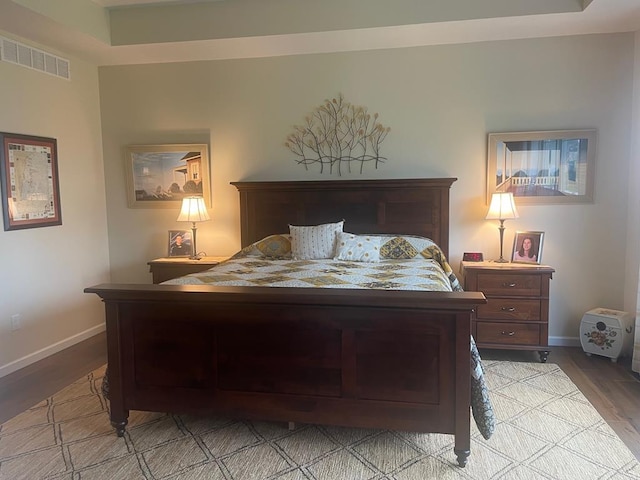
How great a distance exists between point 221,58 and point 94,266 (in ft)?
7.69

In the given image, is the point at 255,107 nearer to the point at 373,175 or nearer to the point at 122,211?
the point at 373,175

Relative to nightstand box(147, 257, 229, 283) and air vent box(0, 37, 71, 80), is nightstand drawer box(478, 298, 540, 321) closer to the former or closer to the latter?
nightstand box(147, 257, 229, 283)

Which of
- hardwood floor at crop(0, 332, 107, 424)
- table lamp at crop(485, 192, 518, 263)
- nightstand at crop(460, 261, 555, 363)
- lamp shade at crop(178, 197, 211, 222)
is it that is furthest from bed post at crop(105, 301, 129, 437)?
table lamp at crop(485, 192, 518, 263)

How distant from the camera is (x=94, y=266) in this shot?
438 cm

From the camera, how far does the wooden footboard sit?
2.09 meters

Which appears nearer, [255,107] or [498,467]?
[498,467]

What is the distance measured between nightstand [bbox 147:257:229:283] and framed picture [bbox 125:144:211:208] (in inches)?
25.1

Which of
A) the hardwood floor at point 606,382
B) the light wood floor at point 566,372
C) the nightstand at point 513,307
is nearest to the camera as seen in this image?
the hardwood floor at point 606,382

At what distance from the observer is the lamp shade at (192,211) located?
406 centimetres

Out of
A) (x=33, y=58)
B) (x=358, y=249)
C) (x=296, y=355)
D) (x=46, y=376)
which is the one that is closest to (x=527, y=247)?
(x=358, y=249)

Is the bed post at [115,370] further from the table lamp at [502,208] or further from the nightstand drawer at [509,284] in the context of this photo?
the table lamp at [502,208]

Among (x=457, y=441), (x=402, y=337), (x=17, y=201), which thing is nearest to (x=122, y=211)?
(x=17, y=201)

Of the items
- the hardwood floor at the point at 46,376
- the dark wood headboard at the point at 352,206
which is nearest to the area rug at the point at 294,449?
the hardwood floor at the point at 46,376

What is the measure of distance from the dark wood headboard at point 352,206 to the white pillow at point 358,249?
42 centimetres
